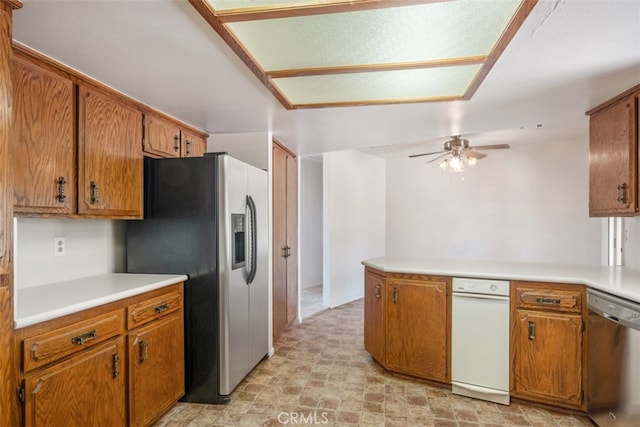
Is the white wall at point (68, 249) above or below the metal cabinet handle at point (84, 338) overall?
above

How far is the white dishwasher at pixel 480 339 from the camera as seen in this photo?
7.96 ft

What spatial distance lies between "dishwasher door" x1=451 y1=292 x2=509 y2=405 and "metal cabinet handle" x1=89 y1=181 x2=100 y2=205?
2.50 metres

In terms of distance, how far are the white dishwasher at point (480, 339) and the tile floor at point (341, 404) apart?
107mm

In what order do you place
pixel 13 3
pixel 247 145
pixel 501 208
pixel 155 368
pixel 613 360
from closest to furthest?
pixel 13 3 < pixel 613 360 < pixel 155 368 < pixel 247 145 < pixel 501 208

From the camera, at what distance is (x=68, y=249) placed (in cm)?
222

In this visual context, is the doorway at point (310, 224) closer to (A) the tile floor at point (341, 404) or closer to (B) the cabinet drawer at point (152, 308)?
(A) the tile floor at point (341, 404)

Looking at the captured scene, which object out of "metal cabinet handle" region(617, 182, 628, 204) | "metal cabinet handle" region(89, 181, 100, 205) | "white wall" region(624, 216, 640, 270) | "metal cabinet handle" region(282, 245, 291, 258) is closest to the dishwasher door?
"metal cabinet handle" region(617, 182, 628, 204)

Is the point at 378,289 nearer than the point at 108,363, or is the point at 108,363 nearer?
the point at 108,363

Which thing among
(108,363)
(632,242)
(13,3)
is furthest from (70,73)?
(632,242)

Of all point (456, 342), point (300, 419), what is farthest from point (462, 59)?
point (300, 419)

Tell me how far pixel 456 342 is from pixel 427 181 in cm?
355

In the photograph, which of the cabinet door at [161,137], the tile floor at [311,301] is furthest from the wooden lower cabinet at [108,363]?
the tile floor at [311,301]

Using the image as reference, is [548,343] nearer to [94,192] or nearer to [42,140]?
[94,192]

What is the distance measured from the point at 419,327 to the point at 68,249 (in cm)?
252
